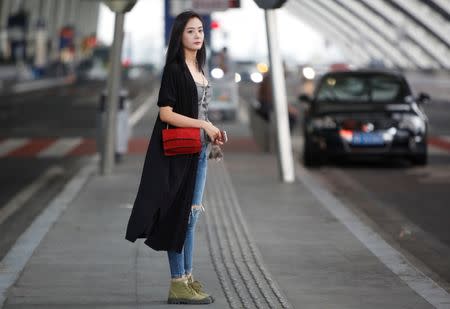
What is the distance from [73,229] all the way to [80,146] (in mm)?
13116

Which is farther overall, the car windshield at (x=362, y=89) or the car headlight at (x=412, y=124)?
the car windshield at (x=362, y=89)

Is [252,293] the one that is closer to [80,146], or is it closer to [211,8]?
[211,8]

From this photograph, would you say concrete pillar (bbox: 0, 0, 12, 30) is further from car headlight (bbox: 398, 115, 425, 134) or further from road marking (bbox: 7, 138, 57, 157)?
car headlight (bbox: 398, 115, 425, 134)

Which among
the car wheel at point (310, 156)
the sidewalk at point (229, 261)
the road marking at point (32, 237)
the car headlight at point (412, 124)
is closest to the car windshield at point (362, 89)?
the car headlight at point (412, 124)

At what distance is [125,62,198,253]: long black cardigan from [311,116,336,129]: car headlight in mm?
11630

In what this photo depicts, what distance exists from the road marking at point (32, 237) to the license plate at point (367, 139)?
13.9 feet

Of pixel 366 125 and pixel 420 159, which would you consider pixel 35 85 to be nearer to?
pixel 420 159

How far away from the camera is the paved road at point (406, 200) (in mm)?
10930

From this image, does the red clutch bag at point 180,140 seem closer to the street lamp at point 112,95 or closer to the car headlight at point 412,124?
the street lamp at point 112,95

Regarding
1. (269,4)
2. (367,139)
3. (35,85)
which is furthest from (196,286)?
(35,85)

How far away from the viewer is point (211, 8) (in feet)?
71.5

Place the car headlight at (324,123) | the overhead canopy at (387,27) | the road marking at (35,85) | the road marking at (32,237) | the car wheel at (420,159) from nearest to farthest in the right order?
the road marking at (32,237), the car headlight at (324,123), the car wheel at (420,159), the road marking at (35,85), the overhead canopy at (387,27)

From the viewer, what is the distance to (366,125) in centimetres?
1900

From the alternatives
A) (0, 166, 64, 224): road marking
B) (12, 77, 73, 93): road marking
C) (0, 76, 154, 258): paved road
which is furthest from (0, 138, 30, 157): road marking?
(12, 77, 73, 93): road marking
